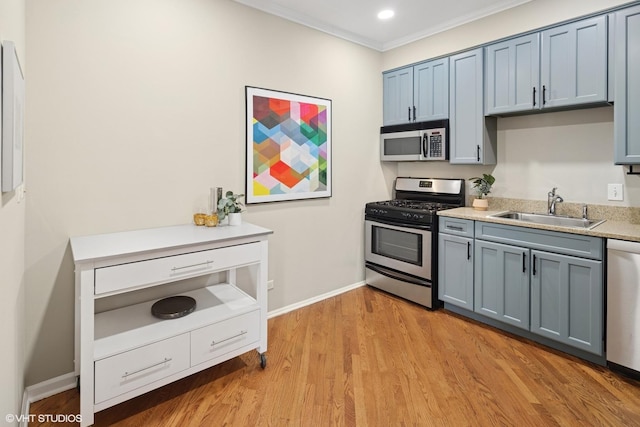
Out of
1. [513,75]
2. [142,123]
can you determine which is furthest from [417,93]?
[142,123]

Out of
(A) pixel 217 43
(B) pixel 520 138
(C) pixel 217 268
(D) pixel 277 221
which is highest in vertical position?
(A) pixel 217 43

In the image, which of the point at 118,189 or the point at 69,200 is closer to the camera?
the point at 69,200

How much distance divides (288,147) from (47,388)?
90.1 inches

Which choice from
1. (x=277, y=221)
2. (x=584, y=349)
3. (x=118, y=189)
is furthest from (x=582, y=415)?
(x=118, y=189)

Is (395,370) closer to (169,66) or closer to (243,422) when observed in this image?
(243,422)

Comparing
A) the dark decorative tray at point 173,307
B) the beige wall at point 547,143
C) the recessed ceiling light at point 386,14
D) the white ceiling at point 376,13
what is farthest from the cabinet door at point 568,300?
the dark decorative tray at point 173,307

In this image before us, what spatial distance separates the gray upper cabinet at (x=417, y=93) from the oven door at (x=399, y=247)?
111 centimetres

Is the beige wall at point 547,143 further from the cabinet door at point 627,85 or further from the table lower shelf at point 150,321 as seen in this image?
the table lower shelf at point 150,321

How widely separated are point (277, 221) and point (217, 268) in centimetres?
106

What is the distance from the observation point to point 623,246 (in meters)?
2.19

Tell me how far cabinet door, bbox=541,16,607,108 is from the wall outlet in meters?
0.67

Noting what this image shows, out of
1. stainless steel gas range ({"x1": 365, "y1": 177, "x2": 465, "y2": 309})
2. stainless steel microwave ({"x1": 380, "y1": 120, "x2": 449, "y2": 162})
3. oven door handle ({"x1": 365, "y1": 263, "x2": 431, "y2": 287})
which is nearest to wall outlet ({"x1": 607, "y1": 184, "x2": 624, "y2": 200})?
stainless steel gas range ({"x1": 365, "y1": 177, "x2": 465, "y2": 309})

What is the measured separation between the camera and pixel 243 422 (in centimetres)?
188

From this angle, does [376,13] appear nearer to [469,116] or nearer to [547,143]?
[469,116]
